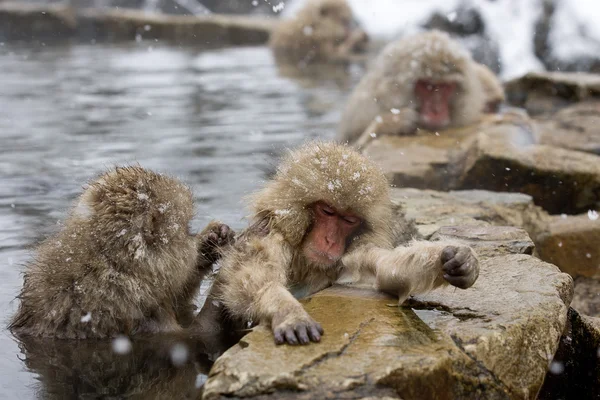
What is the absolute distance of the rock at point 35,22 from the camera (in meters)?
16.5

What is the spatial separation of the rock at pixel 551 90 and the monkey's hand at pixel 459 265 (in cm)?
688

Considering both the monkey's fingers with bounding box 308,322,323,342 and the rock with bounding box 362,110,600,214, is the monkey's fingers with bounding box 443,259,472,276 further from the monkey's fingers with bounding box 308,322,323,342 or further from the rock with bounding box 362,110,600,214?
the rock with bounding box 362,110,600,214

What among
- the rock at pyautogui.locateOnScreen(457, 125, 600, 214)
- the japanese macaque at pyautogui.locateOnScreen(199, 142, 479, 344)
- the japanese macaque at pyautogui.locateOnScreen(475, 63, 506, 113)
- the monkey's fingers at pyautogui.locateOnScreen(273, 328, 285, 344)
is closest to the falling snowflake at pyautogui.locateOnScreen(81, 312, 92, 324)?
the japanese macaque at pyautogui.locateOnScreen(199, 142, 479, 344)

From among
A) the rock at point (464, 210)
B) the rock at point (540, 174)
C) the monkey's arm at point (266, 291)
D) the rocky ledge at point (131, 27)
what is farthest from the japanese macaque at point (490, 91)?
the rocky ledge at point (131, 27)

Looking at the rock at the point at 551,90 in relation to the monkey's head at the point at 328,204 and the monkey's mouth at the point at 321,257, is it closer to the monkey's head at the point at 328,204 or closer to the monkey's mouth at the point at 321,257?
the monkey's head at the point at 328,204

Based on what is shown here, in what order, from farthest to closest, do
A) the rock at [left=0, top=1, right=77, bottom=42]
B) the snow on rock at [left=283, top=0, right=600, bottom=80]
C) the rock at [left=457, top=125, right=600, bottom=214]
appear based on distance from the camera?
the rock at [left=0, top=1, right=77, bottom=42], the snow on rock at [left=283, top=0, right=600, bottom=80], the rock at [left=457, top=125, right=600, bottom=214]

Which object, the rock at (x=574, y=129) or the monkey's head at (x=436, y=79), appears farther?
the monkey's head at (x=436, y=79)

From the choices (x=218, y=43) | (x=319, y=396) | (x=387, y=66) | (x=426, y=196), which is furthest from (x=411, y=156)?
(x=218, y=43)

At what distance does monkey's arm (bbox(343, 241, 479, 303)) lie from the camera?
3160 mm

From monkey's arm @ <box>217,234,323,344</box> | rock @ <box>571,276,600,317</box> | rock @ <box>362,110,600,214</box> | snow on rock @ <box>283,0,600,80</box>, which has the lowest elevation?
snow on rock @ <box>283,0,600,80</box>

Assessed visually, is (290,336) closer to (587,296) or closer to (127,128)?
(587,296)

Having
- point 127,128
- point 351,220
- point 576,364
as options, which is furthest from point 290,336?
point 127,128

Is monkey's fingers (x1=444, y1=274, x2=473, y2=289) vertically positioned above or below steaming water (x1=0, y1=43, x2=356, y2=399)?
above

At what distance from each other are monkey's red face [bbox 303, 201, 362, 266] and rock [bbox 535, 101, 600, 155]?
14.0ft
